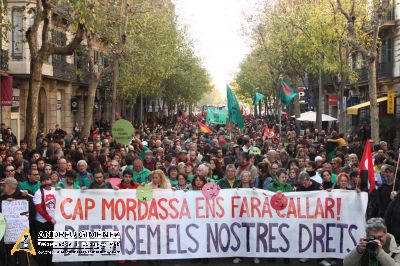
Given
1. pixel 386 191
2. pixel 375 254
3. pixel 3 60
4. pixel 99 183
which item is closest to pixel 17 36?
pixel 3 60

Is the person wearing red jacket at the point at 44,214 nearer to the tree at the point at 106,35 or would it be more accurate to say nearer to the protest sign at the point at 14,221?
the protest sign at the point at 14,221

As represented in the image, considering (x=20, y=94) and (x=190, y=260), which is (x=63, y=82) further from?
(x=190, y=260)

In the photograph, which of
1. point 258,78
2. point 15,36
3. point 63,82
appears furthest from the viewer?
point 258,78

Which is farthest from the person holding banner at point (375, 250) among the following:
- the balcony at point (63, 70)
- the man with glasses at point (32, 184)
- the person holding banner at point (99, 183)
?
the balcony at point (63, 70)

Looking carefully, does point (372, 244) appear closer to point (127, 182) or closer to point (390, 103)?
point (127, 182)

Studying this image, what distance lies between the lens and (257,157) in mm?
14836

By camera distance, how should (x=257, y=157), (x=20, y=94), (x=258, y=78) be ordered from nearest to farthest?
(x=257, y=157) → (x=20, y=94) → (x=258, y=78)

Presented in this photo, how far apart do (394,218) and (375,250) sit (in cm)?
292

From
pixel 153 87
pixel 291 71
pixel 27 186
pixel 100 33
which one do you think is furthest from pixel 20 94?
pixel 27 186

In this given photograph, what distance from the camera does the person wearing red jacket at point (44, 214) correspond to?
9.36 meters

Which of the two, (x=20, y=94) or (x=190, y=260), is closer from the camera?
(x=190, y=260)

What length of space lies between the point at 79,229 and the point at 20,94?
24013mm

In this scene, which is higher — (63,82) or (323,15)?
(323,15)

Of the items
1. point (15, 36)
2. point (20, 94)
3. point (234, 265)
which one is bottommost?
point (234, 265)
